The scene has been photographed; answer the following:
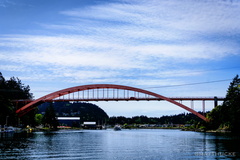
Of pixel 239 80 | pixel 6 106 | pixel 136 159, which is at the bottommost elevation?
pixel 136 159

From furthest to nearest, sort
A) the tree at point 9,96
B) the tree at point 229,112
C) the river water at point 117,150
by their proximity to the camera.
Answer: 1. the tree at point 9,96
2. the tree at point 229,112
3. the river water at point 117,150

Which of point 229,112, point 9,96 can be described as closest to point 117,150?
point 229,112

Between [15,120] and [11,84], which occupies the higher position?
[11,84]

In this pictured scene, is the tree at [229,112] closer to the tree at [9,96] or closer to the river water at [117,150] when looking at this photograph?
the river water at [117,150]

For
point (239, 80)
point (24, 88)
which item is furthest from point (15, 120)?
point (239, 80)

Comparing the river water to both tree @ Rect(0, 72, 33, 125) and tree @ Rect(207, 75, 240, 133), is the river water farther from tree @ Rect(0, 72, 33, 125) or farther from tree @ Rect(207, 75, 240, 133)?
tree @ Rect(0, 72, 33, 125)

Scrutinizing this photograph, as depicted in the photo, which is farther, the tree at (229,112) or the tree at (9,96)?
the tree at (9,96)

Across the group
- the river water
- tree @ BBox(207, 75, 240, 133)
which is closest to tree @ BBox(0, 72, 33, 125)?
the river water

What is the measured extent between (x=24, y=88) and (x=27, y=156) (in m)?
92.3

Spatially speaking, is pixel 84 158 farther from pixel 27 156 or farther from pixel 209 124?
pixel 209 124

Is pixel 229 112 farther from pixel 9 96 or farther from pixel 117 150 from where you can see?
pixel 9 96

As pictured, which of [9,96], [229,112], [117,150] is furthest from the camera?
[9,96]

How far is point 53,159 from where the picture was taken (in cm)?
2542

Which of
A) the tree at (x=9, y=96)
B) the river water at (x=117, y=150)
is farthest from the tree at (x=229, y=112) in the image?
the tree at (x=9, y=96)
